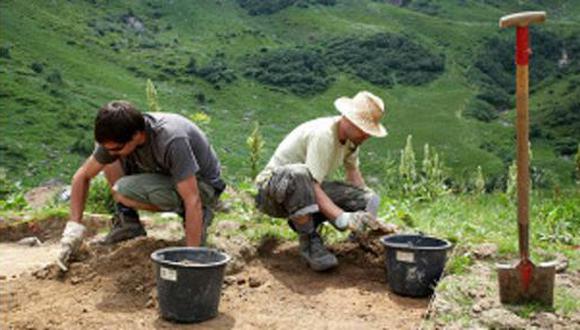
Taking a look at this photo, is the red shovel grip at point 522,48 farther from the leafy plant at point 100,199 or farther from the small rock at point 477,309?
the leafy plant at point 100,199

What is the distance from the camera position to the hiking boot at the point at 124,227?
4613 mm

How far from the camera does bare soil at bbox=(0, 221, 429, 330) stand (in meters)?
3.51

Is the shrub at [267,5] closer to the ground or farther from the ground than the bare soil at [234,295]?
farther from the ground

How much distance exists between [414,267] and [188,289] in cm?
137


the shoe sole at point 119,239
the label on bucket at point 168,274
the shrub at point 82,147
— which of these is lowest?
the shrub at point 82,147

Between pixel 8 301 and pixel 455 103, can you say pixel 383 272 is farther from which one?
pixel 455 103

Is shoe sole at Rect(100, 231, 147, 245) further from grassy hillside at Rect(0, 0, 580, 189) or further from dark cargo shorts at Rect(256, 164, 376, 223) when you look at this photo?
grassy hillside at Rect(0, 0, 580, 189)

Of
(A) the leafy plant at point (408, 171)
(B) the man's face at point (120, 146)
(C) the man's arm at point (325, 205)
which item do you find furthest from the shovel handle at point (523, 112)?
(A) the leafy plant at point (408, 171)

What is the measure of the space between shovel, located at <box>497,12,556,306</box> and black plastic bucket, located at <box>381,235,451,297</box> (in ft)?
1.93

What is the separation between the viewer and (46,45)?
65.9 metres

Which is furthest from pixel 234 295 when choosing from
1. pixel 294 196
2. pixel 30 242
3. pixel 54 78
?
pixel 54 78

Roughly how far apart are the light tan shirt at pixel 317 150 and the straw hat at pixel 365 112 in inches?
4.3

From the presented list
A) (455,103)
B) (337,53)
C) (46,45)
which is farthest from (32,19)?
(455,103)

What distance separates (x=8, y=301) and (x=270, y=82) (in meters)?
78.1
